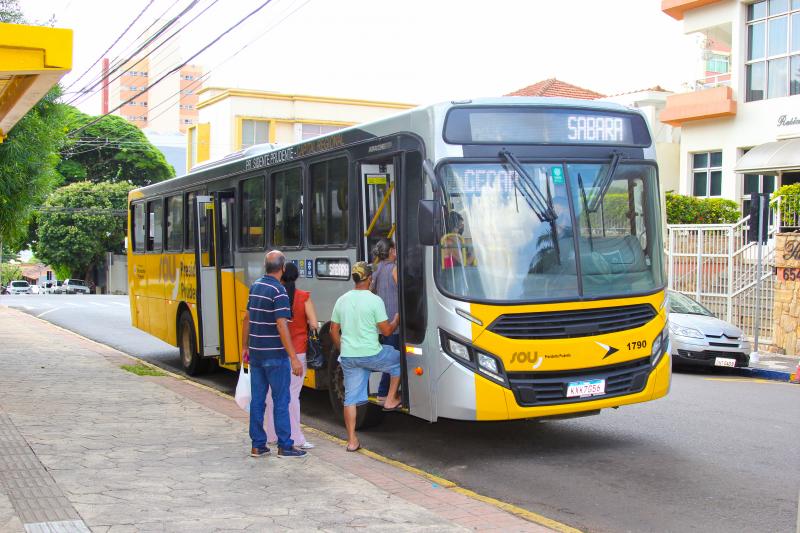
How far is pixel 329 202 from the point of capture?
33.0 ft

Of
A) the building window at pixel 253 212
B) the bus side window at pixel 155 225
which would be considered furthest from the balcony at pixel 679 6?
the building window at pixel 253 212

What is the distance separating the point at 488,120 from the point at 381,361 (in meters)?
2.35

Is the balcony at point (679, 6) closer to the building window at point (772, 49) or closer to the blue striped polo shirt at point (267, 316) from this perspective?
the building window at point (772, 49)

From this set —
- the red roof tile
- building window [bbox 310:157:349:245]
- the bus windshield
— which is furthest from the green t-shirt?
the red roof tile

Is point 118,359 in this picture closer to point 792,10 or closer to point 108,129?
point 792,10

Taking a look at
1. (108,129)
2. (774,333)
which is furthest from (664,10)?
(108,129)

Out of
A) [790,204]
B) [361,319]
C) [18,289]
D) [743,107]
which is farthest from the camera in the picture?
[18,289]

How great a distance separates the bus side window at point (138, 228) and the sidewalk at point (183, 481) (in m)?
6.24

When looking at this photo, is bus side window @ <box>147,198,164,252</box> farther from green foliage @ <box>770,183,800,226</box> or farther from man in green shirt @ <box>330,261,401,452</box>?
green foliage @ <box>770,183,800,226</box>

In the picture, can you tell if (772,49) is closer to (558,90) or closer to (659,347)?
(558,90)

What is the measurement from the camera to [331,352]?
9.98m

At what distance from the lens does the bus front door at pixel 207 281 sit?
43.3 feet

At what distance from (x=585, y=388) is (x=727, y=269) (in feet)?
47.8

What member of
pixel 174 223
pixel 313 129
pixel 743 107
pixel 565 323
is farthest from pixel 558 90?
pixel 565 323
